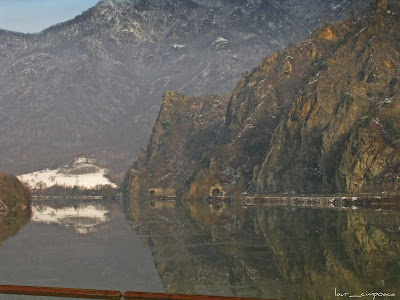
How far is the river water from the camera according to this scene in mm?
34156

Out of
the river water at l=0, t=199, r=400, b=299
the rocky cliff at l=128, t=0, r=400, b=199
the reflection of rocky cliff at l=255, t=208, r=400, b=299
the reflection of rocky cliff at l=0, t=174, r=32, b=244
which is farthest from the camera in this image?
the rocky cliff at l=128, t=0, r=400, b=199

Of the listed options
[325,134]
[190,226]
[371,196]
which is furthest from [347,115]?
[190,226]

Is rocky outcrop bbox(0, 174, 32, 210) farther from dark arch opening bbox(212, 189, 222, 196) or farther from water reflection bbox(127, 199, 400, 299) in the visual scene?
dark arch opening bbox(212, 189, 222, 196)

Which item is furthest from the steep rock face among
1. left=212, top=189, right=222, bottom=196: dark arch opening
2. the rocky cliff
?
left=212, top=189, right=222, bottom=196: dark arch opening

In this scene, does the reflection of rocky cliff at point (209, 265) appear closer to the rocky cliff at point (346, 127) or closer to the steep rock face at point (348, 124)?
the rocky cliff at point (346, 127)

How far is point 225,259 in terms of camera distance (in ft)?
151

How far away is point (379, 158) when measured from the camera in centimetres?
12194

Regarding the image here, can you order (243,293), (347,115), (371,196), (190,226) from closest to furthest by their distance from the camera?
1. (243,293)
2. (190,226)
3. (371,196)
4. (347,115)

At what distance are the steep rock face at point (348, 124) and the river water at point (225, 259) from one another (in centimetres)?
5273

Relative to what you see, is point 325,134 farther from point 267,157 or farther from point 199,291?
point 199,291

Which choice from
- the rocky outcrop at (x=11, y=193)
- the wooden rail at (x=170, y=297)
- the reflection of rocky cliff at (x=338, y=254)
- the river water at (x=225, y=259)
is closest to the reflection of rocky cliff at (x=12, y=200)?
the rocky outcrop at (x=11, y=193)

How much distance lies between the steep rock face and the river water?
5273cm

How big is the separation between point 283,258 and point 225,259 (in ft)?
16.2

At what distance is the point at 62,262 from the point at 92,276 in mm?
7868
